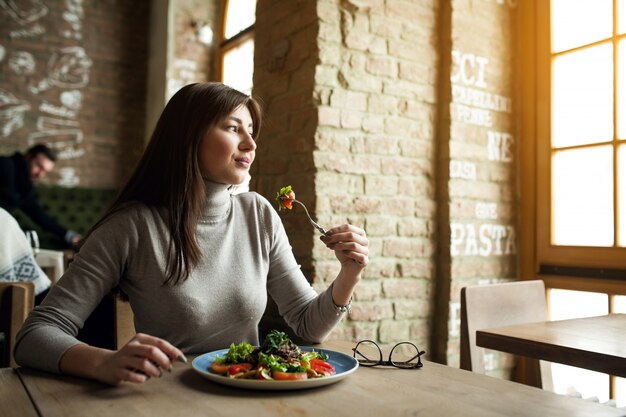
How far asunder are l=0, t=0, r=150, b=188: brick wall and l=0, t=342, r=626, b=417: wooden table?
4619 millimetres

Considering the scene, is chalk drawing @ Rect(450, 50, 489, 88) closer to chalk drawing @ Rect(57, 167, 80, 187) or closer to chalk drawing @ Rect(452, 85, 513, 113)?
chalk drawing @ Rect(452, 85, 513, 113)

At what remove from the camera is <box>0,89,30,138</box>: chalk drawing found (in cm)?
488

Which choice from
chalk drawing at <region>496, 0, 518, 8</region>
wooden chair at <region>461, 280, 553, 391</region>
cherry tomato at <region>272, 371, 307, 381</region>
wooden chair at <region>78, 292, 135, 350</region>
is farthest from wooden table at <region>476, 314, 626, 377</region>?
chalk drawing at <region>496, 0, 518, 8</region>

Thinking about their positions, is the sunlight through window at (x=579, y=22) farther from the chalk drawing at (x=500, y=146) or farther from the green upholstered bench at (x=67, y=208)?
the green upholstered bench at (x=67, y=208)

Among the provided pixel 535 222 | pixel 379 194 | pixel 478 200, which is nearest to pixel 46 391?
pixel 379 194

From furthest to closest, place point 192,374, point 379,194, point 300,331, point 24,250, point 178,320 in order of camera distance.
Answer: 1. point 24,250
2. point 379,194
3. point 300,331
4. point 178,320
5. point 192,374

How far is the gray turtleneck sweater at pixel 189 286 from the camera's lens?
1.13 m

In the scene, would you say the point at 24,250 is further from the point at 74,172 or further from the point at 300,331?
the point at 74,172

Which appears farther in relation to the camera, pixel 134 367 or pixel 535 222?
pixel 535 222

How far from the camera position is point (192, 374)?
3.32 feet

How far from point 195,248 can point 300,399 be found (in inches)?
21.3

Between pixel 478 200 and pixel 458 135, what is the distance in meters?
0.32

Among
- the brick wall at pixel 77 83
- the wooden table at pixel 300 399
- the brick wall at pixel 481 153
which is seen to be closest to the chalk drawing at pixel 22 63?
the brick wall at pixel 77 83

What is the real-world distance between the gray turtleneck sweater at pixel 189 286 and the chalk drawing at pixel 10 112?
4.29 m
